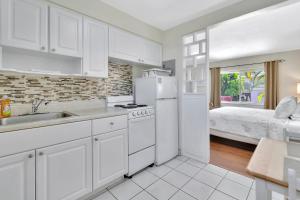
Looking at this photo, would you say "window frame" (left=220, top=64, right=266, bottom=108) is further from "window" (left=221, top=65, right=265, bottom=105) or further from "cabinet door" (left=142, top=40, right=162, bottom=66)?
"cabinet door" (left=142, top=40, right=162, bottom=66)

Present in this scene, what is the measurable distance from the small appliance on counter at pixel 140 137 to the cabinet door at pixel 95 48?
1.78 feet

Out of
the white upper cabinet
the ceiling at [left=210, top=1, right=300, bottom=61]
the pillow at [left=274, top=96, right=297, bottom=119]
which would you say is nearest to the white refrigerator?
the white upper cabinet

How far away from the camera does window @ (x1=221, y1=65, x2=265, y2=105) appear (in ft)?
17.4

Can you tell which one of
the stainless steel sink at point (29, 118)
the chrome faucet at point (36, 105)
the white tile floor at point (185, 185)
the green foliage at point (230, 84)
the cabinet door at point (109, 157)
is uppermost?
the green foliage at point (230, 84)

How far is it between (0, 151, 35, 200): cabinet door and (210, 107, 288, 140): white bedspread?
10.7 feet

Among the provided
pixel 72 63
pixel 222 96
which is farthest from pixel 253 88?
pixel 72 63

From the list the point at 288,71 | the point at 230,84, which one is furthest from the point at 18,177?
the point at 230,84

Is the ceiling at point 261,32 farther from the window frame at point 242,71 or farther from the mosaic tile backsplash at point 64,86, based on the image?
the mosaic tile backsplash at point 64,86

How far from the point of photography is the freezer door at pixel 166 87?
2.30 meters

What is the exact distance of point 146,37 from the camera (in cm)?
Answer: 261

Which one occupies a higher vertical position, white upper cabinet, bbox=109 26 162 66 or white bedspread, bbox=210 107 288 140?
white upper cabinet, bbox=109 26 162 66

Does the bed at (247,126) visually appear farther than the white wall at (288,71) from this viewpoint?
No

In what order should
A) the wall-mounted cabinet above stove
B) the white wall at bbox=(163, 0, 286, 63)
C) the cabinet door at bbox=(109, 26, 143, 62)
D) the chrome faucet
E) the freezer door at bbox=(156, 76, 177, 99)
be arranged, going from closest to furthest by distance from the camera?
1. the wall-mounted cabinet above stove
2. the chrome faucet
3. the white wall at bbox=(163, 0, 286, 63)
4. the cabinet door at bbox=(109, 26, 143, 62)
5. the freezer door at bbox=(156, 76, 177, 99)

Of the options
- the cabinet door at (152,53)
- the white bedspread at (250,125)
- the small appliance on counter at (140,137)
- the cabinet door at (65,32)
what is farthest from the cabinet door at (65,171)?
the white bedspread at (250,125)
